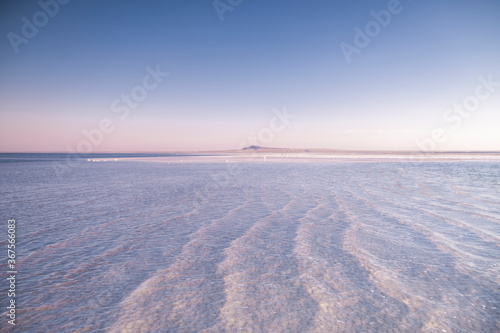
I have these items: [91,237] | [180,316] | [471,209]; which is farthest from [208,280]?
[471,209]

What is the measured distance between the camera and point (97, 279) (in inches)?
160

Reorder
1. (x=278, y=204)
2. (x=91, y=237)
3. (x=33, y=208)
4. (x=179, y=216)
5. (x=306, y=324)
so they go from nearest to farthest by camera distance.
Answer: (x=306, y=324), (x=91, y=237), (x=179, y=216), (x=33, y=208), (x=278, y=204)

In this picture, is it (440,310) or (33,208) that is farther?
(33,208)

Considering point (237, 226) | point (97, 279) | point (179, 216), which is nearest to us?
point (97, 279)

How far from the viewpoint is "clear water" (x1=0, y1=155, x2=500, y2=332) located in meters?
3.13

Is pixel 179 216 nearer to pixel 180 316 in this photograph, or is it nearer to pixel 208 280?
pixel 208 280

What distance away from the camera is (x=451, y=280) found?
407 cm

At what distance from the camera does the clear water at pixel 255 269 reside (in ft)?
10.3

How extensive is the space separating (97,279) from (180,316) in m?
1.74

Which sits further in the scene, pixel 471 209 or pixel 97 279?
pixel 471 209

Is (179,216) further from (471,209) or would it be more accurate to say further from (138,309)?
(471,209)

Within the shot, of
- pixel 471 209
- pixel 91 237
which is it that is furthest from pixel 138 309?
pixel 471 209

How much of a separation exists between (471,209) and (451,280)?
654 cm

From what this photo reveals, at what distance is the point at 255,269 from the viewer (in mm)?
4465
